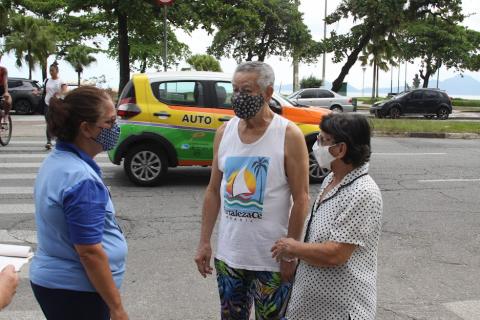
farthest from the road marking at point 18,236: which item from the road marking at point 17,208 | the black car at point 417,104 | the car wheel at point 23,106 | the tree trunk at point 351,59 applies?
the tree trunk at point 351,59

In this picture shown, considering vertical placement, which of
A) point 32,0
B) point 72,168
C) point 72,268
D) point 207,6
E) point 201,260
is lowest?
point 201,260

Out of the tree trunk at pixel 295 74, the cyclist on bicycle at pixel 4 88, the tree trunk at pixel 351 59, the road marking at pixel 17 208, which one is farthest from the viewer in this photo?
the tree trunk at pixel 295 74

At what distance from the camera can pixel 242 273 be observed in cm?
264

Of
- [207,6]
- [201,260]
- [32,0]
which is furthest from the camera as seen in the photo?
[32,0]

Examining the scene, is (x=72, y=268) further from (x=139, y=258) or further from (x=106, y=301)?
(x=139, y=258)

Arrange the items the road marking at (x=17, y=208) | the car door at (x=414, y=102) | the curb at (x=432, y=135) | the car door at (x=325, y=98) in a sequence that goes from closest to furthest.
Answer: the road marking at (x=17, y=208), the curb at (x=432, y=135), the car door at (x=325, y=98), the car door at (x=414, y=102)

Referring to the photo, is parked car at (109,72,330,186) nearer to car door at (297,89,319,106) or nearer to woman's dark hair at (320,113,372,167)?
woman's dark hair at (320,113,372,167)

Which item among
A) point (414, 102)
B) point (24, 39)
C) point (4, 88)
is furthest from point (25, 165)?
point (24, 39)

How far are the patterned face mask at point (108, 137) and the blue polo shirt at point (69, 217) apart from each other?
83mm

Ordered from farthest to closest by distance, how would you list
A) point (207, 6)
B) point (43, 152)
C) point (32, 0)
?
point (32, 0)
point (207, 6)
point (43, 152)

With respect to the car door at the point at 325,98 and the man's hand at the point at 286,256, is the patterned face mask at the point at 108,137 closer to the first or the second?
the man's hand at the point at 286,256

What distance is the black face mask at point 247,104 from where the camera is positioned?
2586mm

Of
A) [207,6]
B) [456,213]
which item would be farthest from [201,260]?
[207,6]

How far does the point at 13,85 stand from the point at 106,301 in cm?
2318
